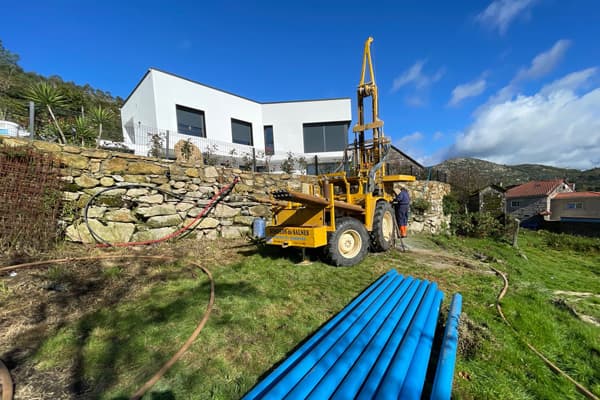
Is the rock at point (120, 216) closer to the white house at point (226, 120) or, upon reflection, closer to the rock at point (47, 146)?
the rock at point (47, 146)

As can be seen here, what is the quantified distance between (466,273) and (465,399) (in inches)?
144

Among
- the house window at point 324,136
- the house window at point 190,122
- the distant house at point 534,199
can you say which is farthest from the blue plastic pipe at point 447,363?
the distant house at point 534,199

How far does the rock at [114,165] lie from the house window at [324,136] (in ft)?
39.8

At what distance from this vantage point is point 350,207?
4.84 m

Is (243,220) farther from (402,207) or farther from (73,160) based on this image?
(402,207)

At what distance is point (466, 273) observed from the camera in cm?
480

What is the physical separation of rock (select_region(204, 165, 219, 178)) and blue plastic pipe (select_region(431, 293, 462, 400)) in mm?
6053

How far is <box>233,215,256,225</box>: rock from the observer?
6827 mm

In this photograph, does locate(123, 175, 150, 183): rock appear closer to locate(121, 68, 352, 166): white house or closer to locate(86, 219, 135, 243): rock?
locate(86, 219, 135, 243): rock

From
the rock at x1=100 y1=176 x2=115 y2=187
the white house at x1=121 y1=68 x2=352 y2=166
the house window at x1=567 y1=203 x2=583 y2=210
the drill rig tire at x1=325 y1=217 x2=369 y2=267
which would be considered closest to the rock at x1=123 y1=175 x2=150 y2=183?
the rock at x1=100 y1=176 x2=115 y2=187

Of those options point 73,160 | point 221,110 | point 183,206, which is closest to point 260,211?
point 183,206

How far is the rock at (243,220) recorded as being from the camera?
22.4ft

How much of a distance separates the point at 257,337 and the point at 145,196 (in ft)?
15.4

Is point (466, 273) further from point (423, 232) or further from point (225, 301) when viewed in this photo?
point (423, 232)
